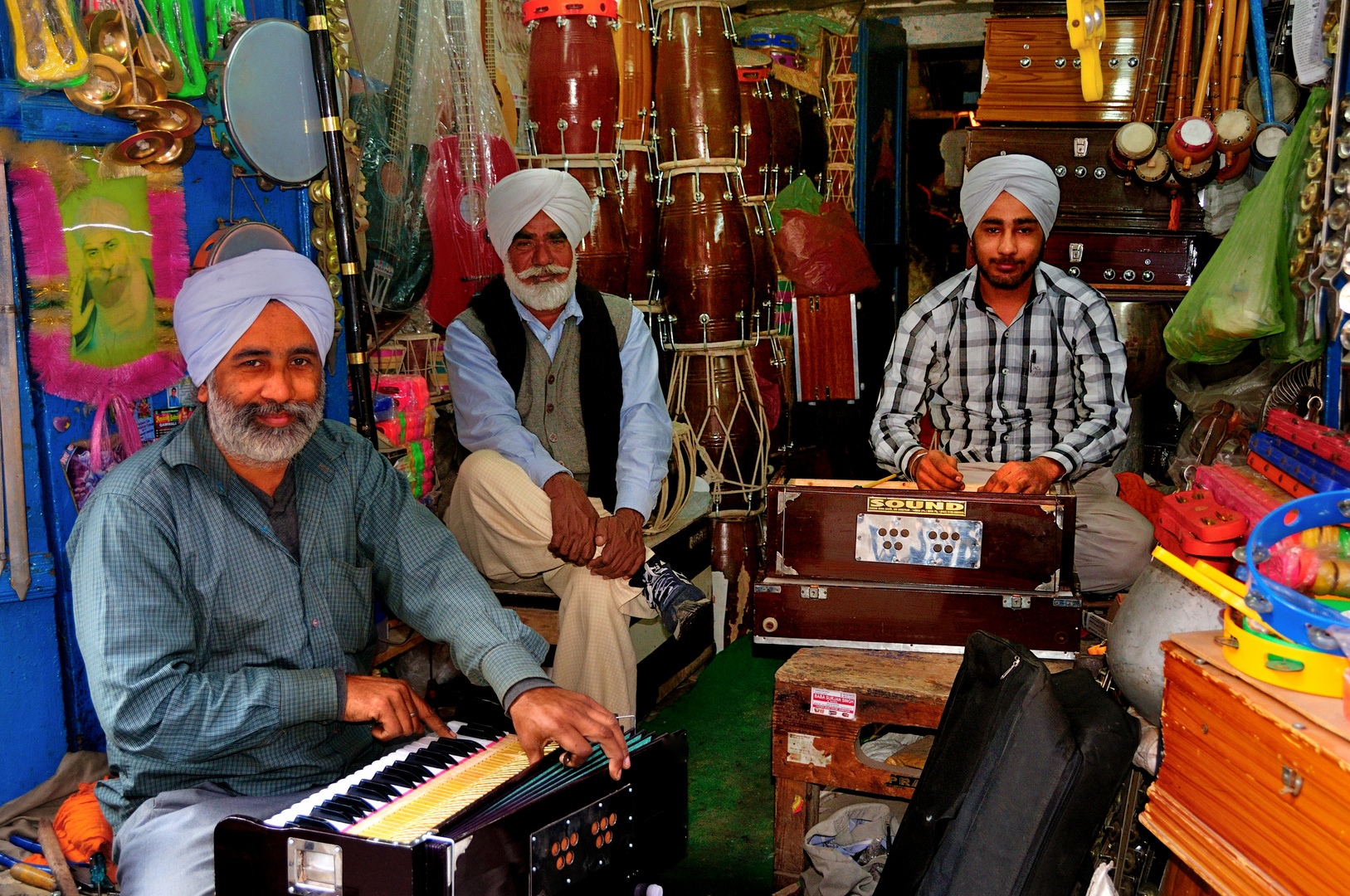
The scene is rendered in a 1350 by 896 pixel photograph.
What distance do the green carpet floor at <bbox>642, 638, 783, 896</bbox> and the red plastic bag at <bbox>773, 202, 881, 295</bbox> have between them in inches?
87.7

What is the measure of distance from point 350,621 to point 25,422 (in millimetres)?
861

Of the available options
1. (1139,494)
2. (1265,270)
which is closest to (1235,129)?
(1139,494)

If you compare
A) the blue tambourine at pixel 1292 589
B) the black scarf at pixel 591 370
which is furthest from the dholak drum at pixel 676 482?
the blue tambourine at pixel 1292 589

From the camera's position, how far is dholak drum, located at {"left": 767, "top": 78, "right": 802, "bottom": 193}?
5.76 meters

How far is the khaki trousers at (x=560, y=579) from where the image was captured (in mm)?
3256

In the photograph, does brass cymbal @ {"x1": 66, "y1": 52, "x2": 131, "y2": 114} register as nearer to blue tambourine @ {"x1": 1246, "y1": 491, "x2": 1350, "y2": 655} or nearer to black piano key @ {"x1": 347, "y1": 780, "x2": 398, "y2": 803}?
black piano key @ {"x1": 347, "y1": 780, "x2": 398, "y2": 803}

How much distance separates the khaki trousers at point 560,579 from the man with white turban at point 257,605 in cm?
103

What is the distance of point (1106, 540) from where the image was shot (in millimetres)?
3480

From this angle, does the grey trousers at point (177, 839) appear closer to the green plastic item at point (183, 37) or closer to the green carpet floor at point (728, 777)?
the green carpet floor at point (728, 777)

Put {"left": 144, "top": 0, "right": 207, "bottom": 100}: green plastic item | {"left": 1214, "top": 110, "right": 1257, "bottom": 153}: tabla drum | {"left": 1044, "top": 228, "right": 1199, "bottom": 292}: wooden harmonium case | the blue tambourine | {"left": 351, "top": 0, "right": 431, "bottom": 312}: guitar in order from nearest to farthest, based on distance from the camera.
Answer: the blue tambourine, {"left": 144, "top": 0, "right": 207, "bottom": 100}: green plastic item, {"left": 351, "top": 0, "right": 431, "bottom": 312}: guitar, {"left": 1214, "top": 110, "right": 1257, "bottom": 153}: tabla drum, {"left": 1044, "top": 228, "right": 1199, "bottom": 292}: wooden harmonium case

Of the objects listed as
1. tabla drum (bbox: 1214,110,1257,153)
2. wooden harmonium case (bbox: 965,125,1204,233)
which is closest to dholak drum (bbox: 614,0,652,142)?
wooden harmonium case (bbox: 965,125,1204,233)

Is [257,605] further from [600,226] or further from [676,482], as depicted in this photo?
[600,226]

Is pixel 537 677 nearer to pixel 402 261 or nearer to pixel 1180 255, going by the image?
pixel 402 261

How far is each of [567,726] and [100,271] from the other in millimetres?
1587
